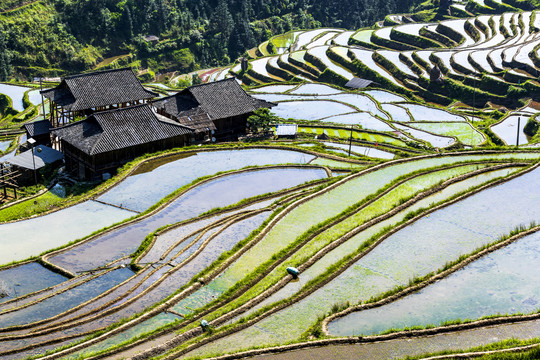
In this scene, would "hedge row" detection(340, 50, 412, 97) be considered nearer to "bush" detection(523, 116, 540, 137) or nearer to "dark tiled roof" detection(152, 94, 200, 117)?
"bush" detection(523, 116, 540, 137)

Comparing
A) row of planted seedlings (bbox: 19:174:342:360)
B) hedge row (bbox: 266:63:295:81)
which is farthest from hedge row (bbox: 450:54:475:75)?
row of planted seedlings (bbox: 19:174:342:360)

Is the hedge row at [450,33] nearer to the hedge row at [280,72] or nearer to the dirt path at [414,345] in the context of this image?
the hedge row at [280,72]

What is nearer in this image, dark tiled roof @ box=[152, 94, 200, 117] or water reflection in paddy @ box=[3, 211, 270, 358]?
water reflection in paddy @ box=[3, 211, 270, 358]

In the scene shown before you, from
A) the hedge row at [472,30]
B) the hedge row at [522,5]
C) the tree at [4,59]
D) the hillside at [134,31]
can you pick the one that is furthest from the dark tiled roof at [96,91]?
the hedge row at [522,5]

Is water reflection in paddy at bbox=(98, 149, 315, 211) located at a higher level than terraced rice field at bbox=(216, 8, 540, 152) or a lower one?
lower

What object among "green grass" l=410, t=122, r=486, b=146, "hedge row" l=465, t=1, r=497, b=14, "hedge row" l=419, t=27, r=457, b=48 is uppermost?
"hedge row" l=465, t=1, r=497, b=14

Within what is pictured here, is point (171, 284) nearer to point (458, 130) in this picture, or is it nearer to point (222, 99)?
point (222, 99)

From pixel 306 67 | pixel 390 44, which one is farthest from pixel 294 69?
pixel 390 44

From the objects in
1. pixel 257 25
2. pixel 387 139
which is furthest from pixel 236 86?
pixel 257 25
